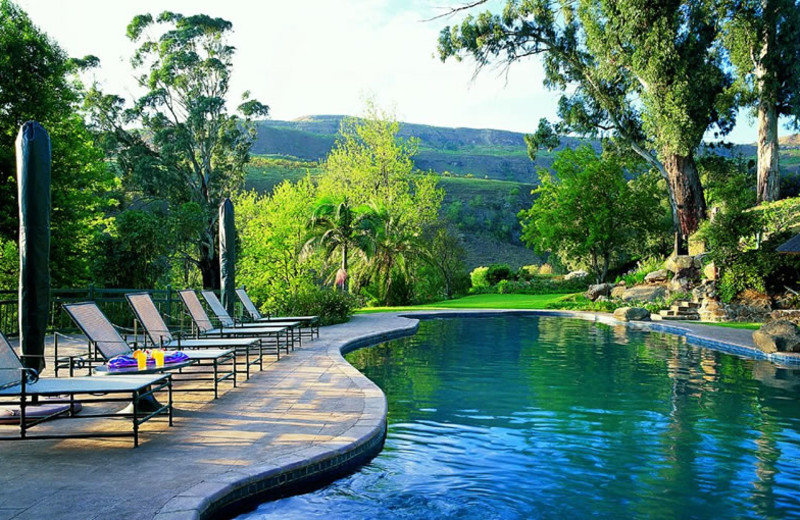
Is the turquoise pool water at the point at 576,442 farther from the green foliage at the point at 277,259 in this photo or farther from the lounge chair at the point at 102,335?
the green foliage at the point at 277,259

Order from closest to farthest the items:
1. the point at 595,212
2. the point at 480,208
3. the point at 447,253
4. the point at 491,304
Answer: the point at 491,304
the point at 595,212
the point at 447,253
the point at 480,208

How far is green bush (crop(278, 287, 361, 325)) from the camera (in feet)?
50.5

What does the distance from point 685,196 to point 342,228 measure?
1409 centimetres

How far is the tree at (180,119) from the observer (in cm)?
2872

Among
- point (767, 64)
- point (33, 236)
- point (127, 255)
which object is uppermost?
point (767, 64)

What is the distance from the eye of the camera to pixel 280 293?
17.3 metres

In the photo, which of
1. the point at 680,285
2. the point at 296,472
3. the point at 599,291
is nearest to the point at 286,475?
the point at 296,472

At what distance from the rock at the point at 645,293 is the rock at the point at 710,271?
67.1 inches

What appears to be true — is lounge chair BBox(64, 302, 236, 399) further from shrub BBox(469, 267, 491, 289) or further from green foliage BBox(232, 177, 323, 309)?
shrub BBox(469, 267, 491, 289)

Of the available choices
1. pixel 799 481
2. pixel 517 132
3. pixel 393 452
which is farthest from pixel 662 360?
pixel 517 132

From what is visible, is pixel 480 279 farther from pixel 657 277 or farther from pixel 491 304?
pixel 657 277

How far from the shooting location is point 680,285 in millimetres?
19797

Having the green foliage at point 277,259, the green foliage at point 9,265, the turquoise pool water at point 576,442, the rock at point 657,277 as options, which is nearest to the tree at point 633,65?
the rock at point 657,277

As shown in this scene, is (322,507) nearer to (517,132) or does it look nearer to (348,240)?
(348,240)
